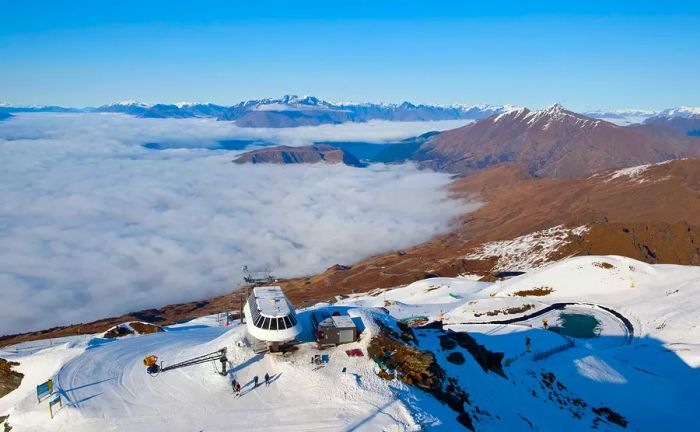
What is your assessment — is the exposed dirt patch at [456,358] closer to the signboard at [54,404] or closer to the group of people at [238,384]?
the group of people at [238,384]

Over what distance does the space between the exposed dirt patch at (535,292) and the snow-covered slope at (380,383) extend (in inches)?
497

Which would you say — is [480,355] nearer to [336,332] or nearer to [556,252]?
[336,332]

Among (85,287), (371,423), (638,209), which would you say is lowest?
(85,287)

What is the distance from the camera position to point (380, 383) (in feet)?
95.8

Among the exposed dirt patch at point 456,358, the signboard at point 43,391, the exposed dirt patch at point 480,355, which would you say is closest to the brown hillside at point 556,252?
the exposed dirt patch at point 480,355

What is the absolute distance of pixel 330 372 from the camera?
30.2 meters

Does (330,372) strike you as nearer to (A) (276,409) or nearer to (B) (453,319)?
(A) (276,409)

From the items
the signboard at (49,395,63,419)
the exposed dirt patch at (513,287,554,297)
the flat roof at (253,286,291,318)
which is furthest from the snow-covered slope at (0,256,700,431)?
the exposed dirt patch at (513,287,554,297)

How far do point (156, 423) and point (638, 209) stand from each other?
209 metres

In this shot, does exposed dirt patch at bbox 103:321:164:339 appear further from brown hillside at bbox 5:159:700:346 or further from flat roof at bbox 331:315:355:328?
brown hillside at bbox 5:159:700:346

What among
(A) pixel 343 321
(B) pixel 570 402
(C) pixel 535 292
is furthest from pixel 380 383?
(C) pixel 535 292

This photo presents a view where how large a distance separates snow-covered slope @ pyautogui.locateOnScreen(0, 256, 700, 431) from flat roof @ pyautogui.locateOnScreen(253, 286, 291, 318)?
8.81 feet

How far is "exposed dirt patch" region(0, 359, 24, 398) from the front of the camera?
35.2m

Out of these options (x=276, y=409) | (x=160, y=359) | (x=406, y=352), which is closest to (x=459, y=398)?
(x=406, y=352)
